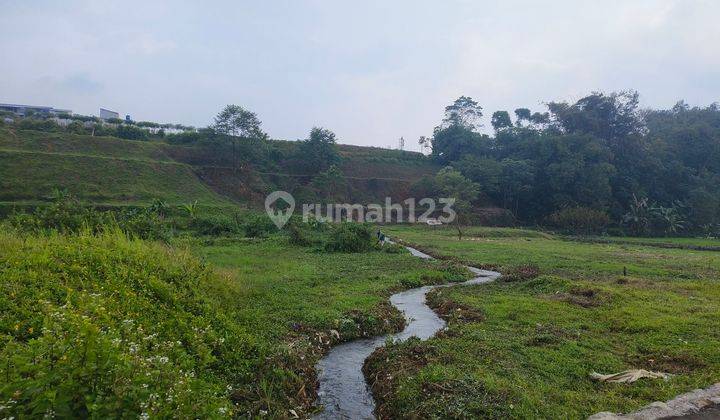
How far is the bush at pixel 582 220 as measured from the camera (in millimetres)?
51031

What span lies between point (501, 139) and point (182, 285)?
2607 inches

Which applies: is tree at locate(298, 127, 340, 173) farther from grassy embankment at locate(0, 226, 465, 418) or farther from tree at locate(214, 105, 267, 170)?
grassy embankment at locate(0, 226, 465, 418)

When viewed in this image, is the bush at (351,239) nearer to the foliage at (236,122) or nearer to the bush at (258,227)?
the bush at (258,227)

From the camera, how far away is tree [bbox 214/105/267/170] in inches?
2080

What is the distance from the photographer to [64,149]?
48062mm

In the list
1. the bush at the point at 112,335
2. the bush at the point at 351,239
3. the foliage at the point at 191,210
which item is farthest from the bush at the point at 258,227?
the bush at the point at 112,335

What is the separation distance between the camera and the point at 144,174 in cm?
4759

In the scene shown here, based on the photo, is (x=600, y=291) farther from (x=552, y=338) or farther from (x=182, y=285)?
(x=182, y=285)

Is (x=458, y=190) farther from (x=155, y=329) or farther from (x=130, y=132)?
(x=155, y=329)

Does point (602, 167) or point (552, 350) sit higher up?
point (602, 167)

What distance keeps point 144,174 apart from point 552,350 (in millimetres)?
47363

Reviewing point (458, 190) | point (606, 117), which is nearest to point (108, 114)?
point (458, 190)
